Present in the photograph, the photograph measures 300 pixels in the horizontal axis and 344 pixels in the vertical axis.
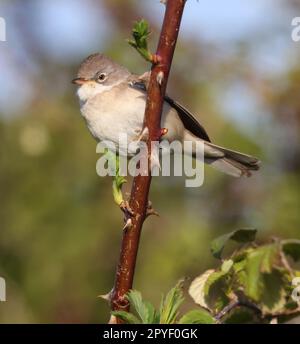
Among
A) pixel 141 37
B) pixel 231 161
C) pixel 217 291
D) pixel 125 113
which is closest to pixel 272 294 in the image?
pixel 217 291

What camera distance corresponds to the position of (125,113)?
3.93 metres

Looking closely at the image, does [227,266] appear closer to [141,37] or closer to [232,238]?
[232,238]

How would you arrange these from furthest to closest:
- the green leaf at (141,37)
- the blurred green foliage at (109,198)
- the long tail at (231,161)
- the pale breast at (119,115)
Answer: the blurred green foliage at (109,198), the long tail at (231,161), the pale breast at (119,115), the green leaf at (141,37)

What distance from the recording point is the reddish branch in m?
1.61

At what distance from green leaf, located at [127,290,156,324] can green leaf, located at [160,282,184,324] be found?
0.03 metres

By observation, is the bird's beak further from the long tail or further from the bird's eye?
the long tail

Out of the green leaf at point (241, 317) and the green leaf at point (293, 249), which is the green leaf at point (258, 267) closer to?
the green leaf at point (293, 249)

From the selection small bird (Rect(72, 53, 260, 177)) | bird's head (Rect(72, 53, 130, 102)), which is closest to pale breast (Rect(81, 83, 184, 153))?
small bird (Rect(72, 53, 260, 177))

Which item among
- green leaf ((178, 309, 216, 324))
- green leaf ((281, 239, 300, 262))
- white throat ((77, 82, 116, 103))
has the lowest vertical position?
green leaf ((178, 309, 216, 324))

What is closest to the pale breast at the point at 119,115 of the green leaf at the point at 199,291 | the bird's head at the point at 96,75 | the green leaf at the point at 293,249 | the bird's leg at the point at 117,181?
the bird's head at the point at 96,75

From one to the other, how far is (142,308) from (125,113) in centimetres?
244

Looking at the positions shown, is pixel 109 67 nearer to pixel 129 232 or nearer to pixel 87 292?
pixel 87 292

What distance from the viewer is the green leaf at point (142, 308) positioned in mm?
1566

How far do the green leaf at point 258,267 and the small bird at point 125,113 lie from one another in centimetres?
225
